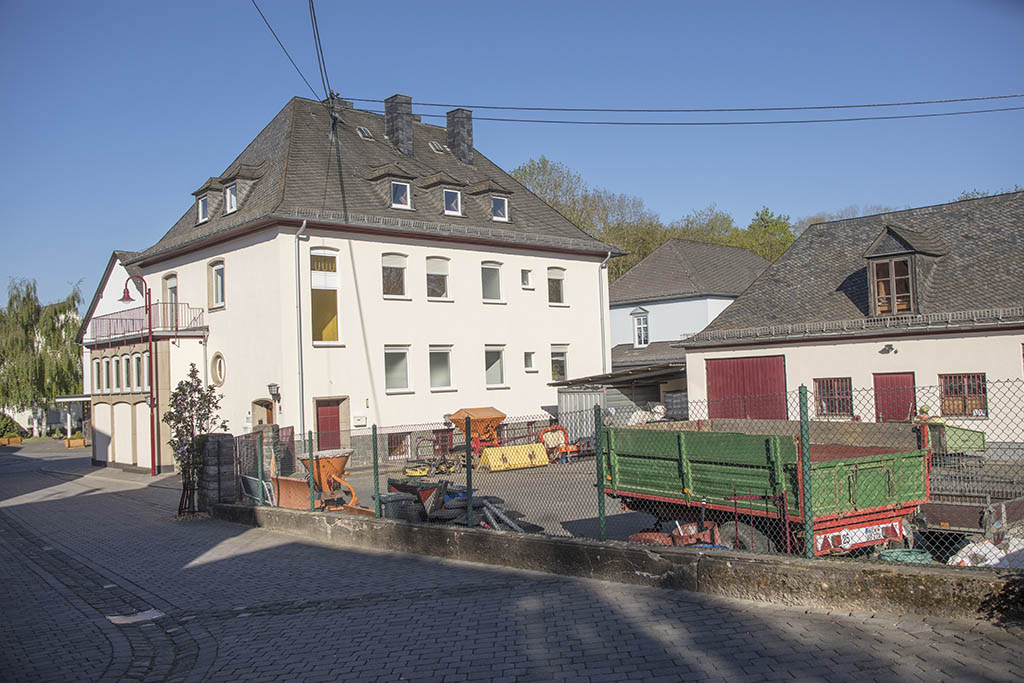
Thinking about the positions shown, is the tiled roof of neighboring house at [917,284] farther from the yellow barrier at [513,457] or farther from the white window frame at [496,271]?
the yellow barrier at [513,457]

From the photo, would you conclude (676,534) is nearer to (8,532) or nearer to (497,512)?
(497,512)

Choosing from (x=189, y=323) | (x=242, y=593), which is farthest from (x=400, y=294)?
(x=242, y=593)

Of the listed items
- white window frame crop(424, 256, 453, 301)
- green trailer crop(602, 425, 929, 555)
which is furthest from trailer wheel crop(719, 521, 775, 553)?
white window frame crop(424, 256, 453, 301)

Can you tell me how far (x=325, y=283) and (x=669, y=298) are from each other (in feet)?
68.0

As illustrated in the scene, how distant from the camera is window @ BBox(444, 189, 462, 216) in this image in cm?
3011

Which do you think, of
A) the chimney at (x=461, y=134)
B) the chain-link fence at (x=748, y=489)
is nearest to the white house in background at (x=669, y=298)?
the chimney at (x=461, y=134)

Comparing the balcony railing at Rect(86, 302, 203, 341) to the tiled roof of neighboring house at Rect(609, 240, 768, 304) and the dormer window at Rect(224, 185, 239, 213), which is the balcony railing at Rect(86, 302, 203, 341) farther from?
the tiled roof of neighboring house at Rect(609, 240, 768, 304)

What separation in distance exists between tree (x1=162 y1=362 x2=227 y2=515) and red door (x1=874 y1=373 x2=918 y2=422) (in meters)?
16.7

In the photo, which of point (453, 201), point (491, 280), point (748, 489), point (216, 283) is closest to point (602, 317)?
point (491, 280)

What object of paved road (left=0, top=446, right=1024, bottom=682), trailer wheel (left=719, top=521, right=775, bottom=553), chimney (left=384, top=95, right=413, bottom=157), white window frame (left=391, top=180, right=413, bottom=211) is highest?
chimney (left=384, top=95, right=413, bottom=157)

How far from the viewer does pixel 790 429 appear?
1689 centimetres

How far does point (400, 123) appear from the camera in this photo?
107 ft

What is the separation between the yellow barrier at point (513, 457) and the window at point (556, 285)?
11421 millimetres

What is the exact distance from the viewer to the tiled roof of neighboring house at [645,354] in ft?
133
